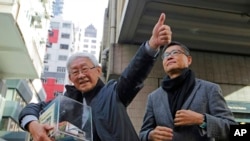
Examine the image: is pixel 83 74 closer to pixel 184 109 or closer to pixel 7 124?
pixel 184 109

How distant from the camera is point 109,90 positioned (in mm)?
1843

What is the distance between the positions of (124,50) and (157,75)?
28.3 inches

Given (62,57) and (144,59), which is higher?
(62,57)

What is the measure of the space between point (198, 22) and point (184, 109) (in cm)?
306

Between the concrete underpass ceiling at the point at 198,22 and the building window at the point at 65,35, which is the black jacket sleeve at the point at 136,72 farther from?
the building window at the point at 65,35

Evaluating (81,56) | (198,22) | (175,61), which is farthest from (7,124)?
(175,61)

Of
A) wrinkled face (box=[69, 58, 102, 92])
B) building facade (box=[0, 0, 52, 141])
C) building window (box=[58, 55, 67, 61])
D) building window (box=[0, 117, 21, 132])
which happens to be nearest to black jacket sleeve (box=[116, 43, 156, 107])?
wrinkled face (box=[69, 58, 102, 92])

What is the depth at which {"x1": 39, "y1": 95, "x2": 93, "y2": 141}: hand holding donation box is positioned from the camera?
1398 mm

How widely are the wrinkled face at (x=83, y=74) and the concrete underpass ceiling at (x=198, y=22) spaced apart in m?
2.24

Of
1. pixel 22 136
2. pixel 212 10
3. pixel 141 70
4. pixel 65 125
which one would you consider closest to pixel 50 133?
pixel 65 125

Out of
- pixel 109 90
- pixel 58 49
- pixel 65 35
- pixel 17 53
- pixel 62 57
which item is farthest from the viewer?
pixel 65 35

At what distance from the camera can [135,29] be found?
4727 mm

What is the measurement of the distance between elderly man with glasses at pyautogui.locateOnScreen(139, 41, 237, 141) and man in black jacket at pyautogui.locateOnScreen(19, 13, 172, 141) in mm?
210

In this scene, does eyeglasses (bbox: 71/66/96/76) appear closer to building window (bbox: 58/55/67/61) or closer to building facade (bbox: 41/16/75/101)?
building facade (bbox: 41/16/75/101)
